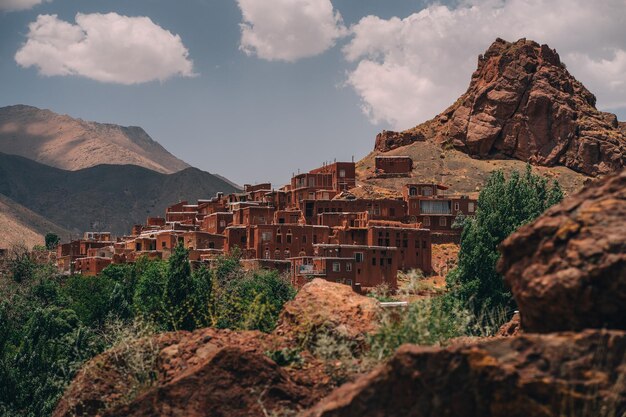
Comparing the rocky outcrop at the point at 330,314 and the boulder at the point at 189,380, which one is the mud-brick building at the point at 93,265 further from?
the boulder at the point at 189,380

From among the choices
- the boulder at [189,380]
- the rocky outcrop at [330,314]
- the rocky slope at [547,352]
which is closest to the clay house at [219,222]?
the rocky outcrop at [330,314]

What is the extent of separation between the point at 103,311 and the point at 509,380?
55.7m

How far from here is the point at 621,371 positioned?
9.45 meters

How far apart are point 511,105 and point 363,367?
379ft

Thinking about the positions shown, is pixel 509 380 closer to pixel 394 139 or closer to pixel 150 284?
pixel 150 284

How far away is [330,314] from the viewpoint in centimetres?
1466

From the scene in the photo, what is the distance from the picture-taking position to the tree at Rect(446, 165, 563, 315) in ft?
155

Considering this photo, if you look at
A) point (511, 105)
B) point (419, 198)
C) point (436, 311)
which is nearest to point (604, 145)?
point (511, 105)

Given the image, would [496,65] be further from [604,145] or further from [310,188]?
[310,188]

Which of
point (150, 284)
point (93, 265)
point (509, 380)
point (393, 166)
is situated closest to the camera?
point (509, 380)

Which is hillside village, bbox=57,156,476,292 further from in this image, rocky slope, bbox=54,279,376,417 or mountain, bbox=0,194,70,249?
mountain, bbox=0,194,70,249

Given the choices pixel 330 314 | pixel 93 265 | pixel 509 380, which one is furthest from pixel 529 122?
pixel 509 380

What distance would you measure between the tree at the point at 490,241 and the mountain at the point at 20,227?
322ft

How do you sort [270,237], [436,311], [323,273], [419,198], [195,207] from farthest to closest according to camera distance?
1. [195,207]
2. [419,198]
3. [270,237]
4. [323,273]
5. [436,311]
